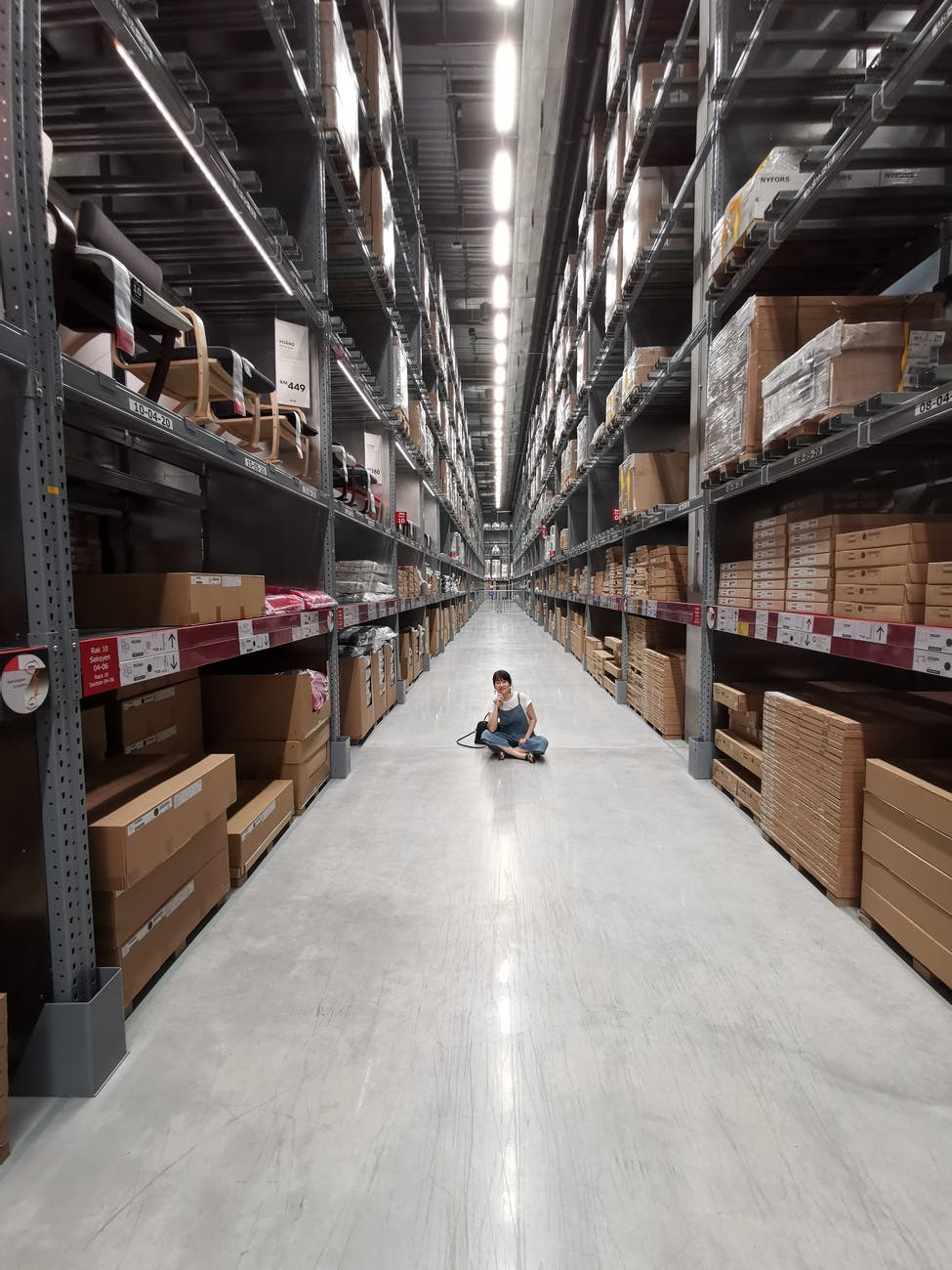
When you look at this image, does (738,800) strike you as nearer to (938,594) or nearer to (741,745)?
(741,745)

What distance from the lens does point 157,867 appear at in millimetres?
1813

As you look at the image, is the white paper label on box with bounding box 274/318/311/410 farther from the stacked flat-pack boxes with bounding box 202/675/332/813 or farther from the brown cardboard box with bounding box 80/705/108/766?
the brown cardboard box with bounding box 80/705/108/766

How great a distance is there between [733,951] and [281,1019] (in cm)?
145

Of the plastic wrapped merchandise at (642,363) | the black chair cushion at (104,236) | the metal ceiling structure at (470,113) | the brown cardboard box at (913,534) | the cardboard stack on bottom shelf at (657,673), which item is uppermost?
the metal ceiling structure at (470,113)

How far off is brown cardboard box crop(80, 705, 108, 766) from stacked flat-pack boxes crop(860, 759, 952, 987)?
2.80 metres

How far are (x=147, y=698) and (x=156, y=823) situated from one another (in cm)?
93

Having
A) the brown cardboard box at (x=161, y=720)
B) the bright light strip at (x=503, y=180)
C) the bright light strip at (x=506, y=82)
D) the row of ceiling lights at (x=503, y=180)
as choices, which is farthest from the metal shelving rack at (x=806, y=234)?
the brown cardboard box at (x=161, y=720)

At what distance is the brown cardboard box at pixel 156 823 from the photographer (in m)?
1.57

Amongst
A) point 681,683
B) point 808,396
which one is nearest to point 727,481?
point 808,396

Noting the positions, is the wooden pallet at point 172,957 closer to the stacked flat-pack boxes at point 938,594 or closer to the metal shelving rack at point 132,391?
the metal shelving rack at point 132,391

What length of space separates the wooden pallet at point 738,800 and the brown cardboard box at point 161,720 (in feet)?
9.30

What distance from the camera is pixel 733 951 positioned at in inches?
77.0

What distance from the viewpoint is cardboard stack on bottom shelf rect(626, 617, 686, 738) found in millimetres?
4684

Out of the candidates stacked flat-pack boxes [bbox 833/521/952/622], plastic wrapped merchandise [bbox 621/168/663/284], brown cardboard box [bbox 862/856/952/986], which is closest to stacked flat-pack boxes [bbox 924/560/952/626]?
stacked flat-pack boxes [bbox 833/521/952/622]
